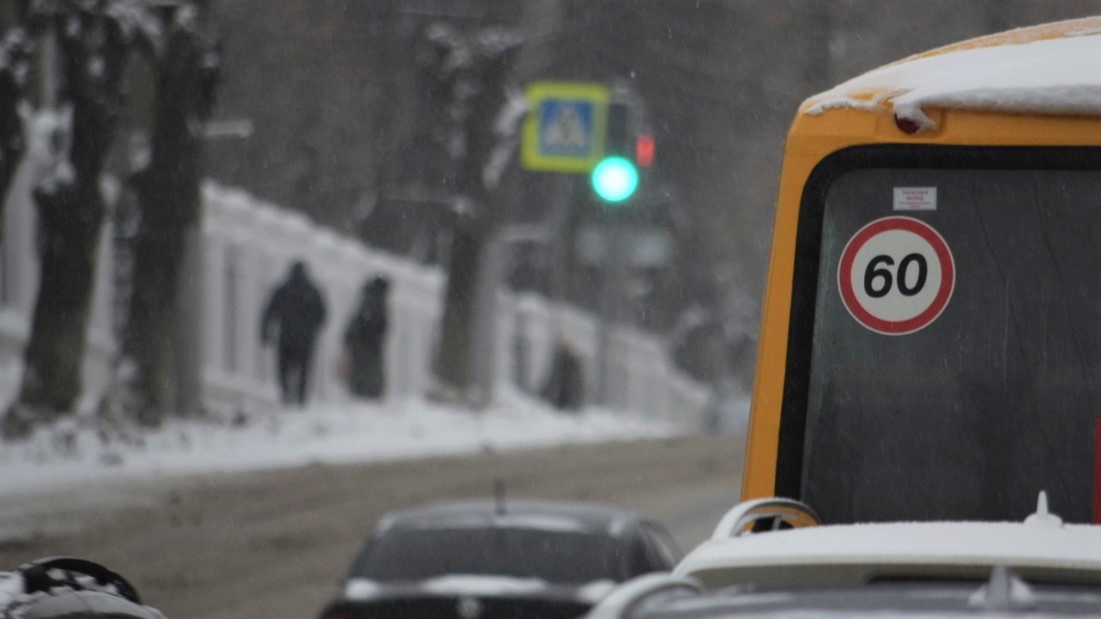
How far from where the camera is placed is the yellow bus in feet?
17.0

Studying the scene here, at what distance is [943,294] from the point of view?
527cm

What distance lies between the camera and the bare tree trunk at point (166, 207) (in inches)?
802

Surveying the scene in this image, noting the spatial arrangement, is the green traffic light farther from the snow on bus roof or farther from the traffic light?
the snow on bus roof

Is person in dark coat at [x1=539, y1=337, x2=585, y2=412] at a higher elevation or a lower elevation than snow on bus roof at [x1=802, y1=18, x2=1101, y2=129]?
lower

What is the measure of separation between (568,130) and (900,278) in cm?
1936

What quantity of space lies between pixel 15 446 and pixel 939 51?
Answer: 13149mm

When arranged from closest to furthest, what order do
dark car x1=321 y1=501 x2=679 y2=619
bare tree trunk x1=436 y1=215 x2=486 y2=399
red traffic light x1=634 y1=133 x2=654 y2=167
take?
dark car x1=321 y1=501 x2=679 y2=619
red traffic light x1=634 y1=133 x2=654 y2=167
bare tree trunk x1=436 y1=215 x2=486 y2=399

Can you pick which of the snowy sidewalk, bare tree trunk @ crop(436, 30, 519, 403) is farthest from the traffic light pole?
the snowy sidewalk

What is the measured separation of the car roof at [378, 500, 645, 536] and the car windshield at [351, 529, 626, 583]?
0.19 ft

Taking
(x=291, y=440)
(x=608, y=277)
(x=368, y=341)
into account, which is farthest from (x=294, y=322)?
(x=608, y=277)

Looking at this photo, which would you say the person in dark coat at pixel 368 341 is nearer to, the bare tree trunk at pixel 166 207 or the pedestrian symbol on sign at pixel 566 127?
the pedestrian symbol on sign at pixel 566 127

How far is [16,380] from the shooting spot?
→ 802 inches

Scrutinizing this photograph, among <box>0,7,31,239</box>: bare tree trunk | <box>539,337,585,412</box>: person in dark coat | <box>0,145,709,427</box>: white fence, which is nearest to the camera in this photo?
<box>0,7,31,239</box>: bare tree trunk

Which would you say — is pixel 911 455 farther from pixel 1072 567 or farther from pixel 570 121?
pixel 570 121
